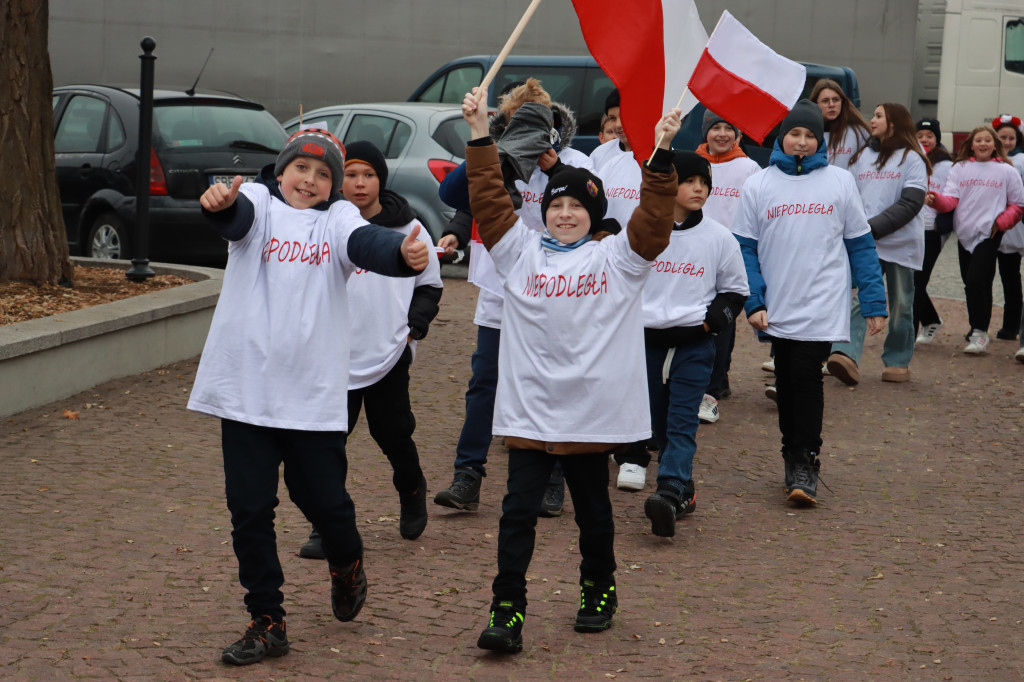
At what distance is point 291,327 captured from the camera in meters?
4.39

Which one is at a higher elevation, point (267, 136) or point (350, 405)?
point (267, 136)

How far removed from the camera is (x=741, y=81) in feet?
17.9

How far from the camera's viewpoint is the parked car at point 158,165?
11.7 metres

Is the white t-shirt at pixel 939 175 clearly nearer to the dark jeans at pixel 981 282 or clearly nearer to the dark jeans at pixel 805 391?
the dark jeans at pixel 981 282

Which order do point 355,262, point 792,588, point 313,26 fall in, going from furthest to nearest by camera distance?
point 313,26 → point 792,588 → point 355,262

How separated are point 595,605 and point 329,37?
14.8 metres

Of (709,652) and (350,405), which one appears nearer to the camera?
(709,652)

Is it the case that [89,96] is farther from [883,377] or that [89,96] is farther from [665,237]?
[665,237]

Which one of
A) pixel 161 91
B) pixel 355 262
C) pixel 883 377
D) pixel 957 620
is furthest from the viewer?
pixel 161 91

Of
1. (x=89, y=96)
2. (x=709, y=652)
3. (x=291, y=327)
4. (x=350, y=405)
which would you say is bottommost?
(x=709, y=652)

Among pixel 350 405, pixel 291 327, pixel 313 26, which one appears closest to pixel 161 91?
pixel 313 26

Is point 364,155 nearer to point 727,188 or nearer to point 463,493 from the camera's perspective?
point 463,493

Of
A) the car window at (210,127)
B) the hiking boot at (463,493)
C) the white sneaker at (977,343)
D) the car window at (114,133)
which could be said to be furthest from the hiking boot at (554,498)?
the car window at (114,133)

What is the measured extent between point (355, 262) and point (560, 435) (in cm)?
92
